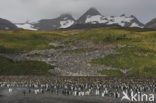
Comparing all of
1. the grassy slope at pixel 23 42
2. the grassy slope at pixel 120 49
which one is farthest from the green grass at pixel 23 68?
the grassy slope at pixel 23 42

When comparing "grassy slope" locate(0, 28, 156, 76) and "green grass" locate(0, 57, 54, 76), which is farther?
"grassy slope" locate(0, 28, 156, 76)

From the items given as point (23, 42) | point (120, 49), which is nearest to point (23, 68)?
point (120, 49)

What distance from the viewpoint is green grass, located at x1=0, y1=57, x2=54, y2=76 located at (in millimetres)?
77625

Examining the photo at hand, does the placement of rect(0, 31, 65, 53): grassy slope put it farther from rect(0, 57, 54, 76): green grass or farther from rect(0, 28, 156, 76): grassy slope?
rect(0, 57, 54, 76): green grass

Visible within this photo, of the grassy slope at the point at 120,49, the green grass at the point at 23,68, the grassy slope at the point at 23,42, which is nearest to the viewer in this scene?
the green grass at the point at 23,68

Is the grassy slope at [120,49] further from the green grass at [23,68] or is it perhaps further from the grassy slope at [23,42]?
the green grass at [23,68]

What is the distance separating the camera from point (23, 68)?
8025cm

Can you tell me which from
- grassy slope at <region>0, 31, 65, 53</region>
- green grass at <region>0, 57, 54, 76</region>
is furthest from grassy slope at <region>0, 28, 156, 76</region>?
green grass at <region>0, 57, 54, 76</region>

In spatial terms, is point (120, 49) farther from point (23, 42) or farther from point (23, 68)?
point (23, 42)

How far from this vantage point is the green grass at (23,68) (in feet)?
255

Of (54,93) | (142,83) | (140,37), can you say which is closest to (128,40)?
(140,37)

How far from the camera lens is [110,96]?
4316 centimetres

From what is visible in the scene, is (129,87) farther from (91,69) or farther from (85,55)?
(85,55)

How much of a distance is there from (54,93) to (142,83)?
1894cm
